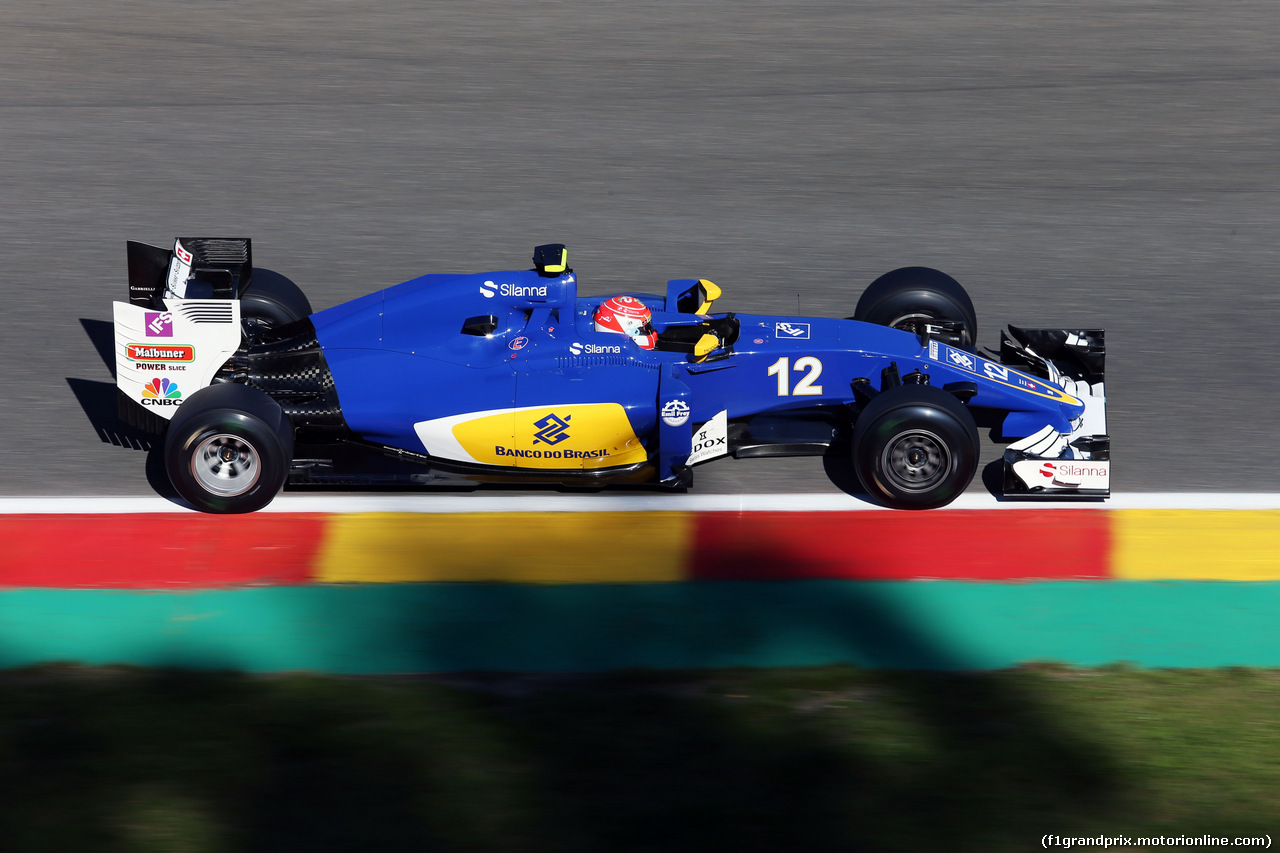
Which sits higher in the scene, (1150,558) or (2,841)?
(1150,558)

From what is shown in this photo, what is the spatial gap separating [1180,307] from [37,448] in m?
7.60

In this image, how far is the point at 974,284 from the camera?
34.5 ft

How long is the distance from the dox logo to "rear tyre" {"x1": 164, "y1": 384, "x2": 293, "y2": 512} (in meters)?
1.24

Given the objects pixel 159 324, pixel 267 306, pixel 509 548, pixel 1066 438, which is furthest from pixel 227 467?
pixel 1066 438

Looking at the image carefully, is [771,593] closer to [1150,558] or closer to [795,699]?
[795,699]

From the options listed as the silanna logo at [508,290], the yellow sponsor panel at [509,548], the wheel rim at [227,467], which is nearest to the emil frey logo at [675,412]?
the yellow sponsor panel at [509,548]

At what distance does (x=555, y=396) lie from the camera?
7145 mm

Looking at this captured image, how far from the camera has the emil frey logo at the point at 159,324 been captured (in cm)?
725

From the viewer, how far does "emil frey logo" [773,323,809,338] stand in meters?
7.54

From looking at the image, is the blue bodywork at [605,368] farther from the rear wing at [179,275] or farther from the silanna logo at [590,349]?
the rear wing at [179,275]

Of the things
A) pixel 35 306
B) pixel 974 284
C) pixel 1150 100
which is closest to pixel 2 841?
pixel 35 306

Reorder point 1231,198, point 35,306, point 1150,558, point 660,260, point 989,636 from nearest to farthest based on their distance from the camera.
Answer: point 989,636 < point 1150,558 < point 35,306 < point 660,260 < point 1231,198

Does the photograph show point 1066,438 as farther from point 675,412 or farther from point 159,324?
point 159,324

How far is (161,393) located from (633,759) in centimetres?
353
